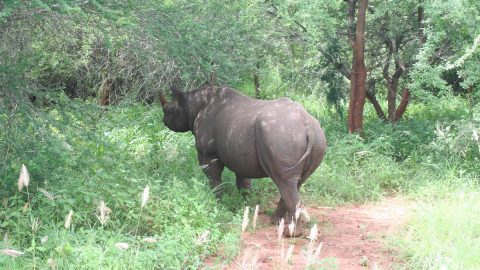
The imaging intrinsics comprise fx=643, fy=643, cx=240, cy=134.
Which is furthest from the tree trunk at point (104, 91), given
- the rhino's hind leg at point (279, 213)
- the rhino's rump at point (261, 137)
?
the rhino's hind leg at point (279, 213)

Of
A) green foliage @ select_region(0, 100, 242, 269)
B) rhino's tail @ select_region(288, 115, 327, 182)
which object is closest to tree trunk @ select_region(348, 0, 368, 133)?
rhino's tail @ select_region(288, 115, 327, 182)

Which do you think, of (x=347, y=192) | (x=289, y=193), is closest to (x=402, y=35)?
(x=347, y=192)

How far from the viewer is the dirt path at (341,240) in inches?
217

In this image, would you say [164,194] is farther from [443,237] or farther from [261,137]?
A: [443,237]

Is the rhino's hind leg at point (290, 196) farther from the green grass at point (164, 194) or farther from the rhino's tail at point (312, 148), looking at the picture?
the green grass at point (164, 194)

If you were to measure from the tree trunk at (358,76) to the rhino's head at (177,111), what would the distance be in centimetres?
332

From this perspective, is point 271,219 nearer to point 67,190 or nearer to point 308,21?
point 67,190

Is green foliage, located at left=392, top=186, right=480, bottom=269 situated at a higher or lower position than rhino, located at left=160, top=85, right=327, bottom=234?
lower

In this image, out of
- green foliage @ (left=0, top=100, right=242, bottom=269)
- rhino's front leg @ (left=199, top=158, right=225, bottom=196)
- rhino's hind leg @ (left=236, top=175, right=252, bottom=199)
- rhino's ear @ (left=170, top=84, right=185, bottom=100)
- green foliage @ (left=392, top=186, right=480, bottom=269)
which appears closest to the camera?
green foliage @ (left=0, top=100, right=242, bottom=269)

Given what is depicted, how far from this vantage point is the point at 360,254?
592 centimetres

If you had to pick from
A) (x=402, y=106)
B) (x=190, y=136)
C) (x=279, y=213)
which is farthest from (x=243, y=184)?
(x=402, y=106)

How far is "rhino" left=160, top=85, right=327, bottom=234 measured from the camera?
20.9ft

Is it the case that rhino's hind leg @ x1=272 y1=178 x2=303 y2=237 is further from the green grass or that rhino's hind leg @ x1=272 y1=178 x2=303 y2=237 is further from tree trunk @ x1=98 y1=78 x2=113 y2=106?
tree trunk @ x1=98 y1=78 x2=113 y2=106

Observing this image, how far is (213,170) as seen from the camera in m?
7.47
